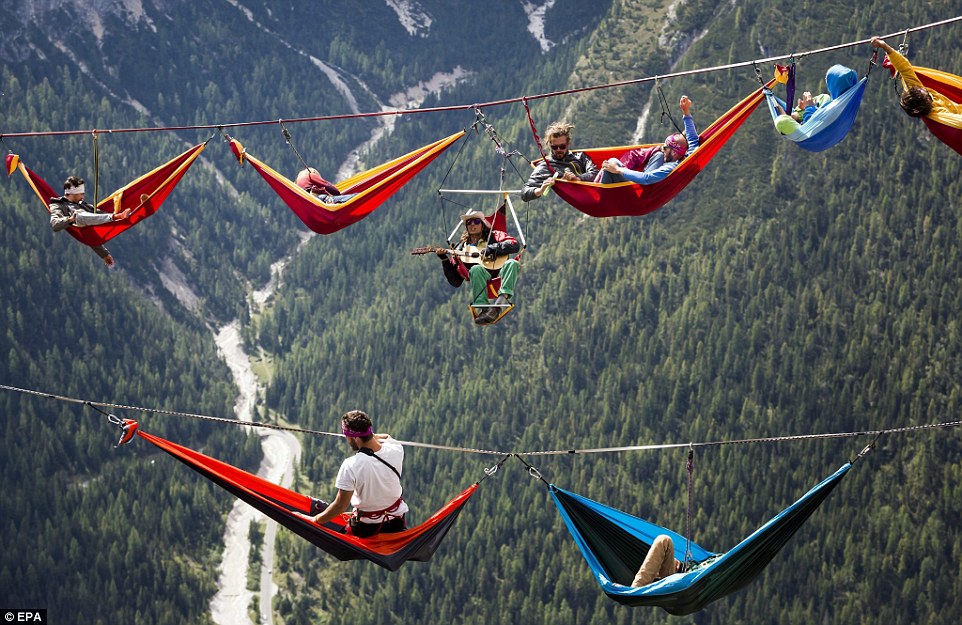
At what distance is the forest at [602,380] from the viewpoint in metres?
154

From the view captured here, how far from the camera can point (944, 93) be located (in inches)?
1516

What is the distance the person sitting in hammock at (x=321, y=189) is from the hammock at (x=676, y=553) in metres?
11.0

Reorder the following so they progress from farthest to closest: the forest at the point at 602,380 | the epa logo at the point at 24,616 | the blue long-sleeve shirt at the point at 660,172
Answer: the forest at the point at 602,380 < the epa logo at the point at 24,616 < the blue long-sleeve shirt at the point at 660,172

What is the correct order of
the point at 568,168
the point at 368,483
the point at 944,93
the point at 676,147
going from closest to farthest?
the point at 368,483 → the point at 944,93 → the point at 676,147 → the point at 568,168

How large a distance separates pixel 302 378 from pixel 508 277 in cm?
13473

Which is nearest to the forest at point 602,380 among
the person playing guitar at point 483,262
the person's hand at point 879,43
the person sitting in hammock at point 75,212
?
the person playing guitar at point 483,262

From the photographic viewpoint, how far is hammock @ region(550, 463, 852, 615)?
38.0 meters

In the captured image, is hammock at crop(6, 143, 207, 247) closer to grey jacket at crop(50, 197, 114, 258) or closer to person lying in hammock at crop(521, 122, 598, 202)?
grey jacket at crop(50, 197, 114, 258)

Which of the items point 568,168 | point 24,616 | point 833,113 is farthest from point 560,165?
point 24,616

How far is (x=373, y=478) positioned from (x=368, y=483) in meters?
0.27

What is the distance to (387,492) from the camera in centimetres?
3628

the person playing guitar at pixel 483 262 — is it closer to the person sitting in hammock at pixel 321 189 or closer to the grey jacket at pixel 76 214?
the person sitting in hammock at pixel 321 189

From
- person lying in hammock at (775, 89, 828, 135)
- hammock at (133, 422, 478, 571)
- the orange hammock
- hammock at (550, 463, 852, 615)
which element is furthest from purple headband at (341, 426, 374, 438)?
the orange hammock

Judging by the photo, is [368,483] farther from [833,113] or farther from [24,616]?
[24,616]
